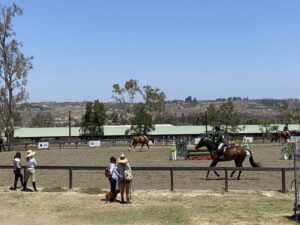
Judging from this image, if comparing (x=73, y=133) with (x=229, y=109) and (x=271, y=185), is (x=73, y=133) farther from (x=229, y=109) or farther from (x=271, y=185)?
(x=271, y=185)

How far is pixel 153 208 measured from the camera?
12.9 meters

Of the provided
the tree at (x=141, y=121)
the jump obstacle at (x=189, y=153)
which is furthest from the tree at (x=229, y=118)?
the jump obstacle at (x=189, y=153)

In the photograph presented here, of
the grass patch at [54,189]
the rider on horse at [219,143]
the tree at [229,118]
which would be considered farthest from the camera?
the tree at [229,118]

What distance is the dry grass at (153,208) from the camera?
11.4 meters

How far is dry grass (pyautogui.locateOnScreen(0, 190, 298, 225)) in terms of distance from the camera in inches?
449

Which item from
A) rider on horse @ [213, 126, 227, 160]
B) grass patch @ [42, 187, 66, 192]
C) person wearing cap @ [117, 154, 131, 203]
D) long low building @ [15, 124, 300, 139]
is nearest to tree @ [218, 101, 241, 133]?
long low building @ [15, 124, 300, 139]

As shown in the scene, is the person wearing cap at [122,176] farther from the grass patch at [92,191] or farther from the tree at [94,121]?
the tree at [94,121]

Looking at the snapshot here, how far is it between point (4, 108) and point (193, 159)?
99.4ft

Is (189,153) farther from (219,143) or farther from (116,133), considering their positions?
(116,133)

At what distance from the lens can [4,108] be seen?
50.6 m

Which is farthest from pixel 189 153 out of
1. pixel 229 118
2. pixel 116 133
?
pixel 116 133

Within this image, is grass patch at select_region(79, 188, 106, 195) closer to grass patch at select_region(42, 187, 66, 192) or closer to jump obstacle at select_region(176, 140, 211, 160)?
grass patch at select_region(42, 187, 66, 192)

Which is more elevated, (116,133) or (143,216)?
(143,216)

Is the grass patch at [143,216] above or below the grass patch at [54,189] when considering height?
above
